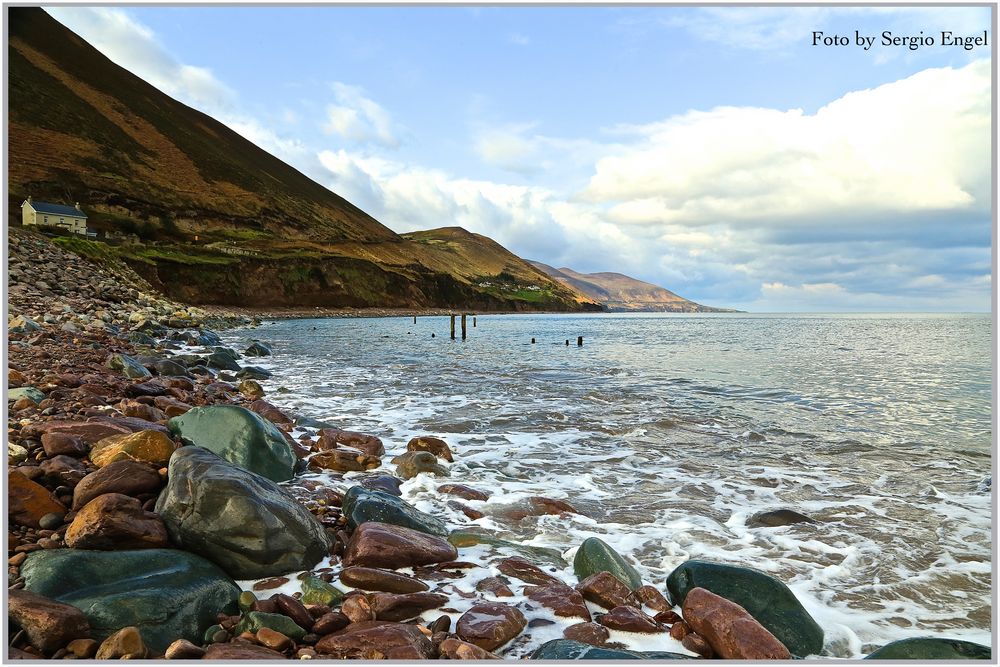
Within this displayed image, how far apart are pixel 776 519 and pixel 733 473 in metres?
2.10

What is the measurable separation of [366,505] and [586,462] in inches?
190

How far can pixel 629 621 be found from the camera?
3.84 m

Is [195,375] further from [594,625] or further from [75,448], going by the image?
[594,625]

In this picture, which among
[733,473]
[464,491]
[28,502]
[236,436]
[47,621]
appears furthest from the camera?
[733,473]

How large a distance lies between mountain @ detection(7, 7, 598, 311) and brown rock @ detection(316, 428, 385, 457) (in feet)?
187

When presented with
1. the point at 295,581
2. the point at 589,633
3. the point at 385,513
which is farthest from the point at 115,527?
the point at 589,633

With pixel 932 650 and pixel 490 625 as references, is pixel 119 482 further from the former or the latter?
pixel 932 650

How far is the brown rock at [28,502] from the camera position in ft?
13.3

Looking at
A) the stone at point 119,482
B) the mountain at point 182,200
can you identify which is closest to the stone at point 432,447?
the stone at point 119,482

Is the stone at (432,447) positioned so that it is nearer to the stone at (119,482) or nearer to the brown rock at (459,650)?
the stone at (119,482)

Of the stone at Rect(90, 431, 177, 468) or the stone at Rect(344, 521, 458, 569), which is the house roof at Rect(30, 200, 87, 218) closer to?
the stone at Rect(90, 431, 177, 468)

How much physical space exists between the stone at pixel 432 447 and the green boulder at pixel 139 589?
527cm

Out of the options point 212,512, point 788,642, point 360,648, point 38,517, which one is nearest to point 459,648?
point 360,648

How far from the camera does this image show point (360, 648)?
10.8 feet
